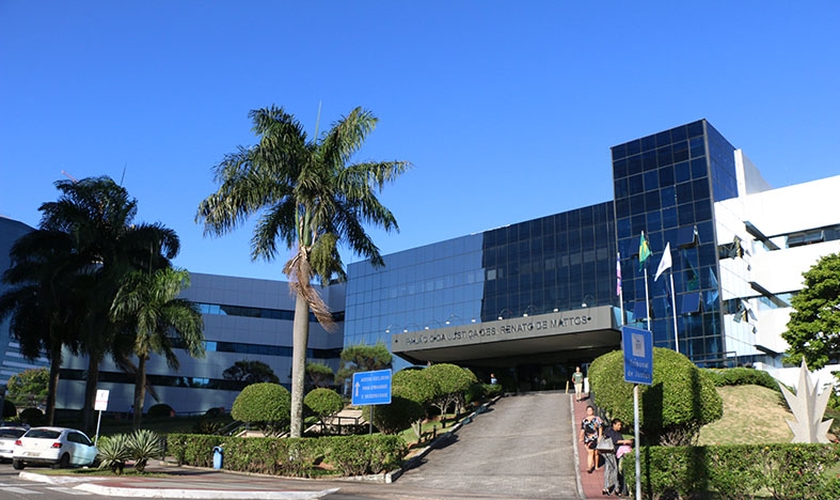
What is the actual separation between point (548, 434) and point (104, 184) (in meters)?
27.8

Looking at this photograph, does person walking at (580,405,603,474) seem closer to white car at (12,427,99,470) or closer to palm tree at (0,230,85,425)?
white car at (12,427,99,470)

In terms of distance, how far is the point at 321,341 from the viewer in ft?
258

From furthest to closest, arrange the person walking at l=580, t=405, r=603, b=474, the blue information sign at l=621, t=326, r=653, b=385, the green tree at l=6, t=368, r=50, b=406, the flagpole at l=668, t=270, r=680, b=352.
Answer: the green tree at l=6, t=368, r=50, b=406, the flagpole at l=668, t=270, r=680, b=352, the person walking at l=580, t=405, r=603, b=474, the blue information sign at l=621, t=326, r=653, b=385

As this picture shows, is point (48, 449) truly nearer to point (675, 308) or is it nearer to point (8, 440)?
point (8, 440)

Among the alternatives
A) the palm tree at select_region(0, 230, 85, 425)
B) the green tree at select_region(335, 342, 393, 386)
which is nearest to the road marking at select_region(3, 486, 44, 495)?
the palm tree at select_region(0, 230, 85, 425)

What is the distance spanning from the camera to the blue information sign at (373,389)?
2266cm

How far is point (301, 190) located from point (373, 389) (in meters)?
7.11

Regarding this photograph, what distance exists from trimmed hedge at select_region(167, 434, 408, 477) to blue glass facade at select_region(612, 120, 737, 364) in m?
26.4

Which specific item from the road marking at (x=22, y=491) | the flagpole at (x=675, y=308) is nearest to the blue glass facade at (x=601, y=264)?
the flagpole at (x=675, y=308)

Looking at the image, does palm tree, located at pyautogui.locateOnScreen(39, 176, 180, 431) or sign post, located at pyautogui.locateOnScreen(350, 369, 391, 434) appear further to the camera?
palm tree, located at pyautogui.locateOnScreen(39, 176, 180, 431)

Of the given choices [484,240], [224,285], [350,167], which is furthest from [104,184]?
[224,285]

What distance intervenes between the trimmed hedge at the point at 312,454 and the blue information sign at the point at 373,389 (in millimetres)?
1976

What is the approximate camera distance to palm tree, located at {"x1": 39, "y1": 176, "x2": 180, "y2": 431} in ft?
123

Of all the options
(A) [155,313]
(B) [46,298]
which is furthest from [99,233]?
(A) [155,313]
